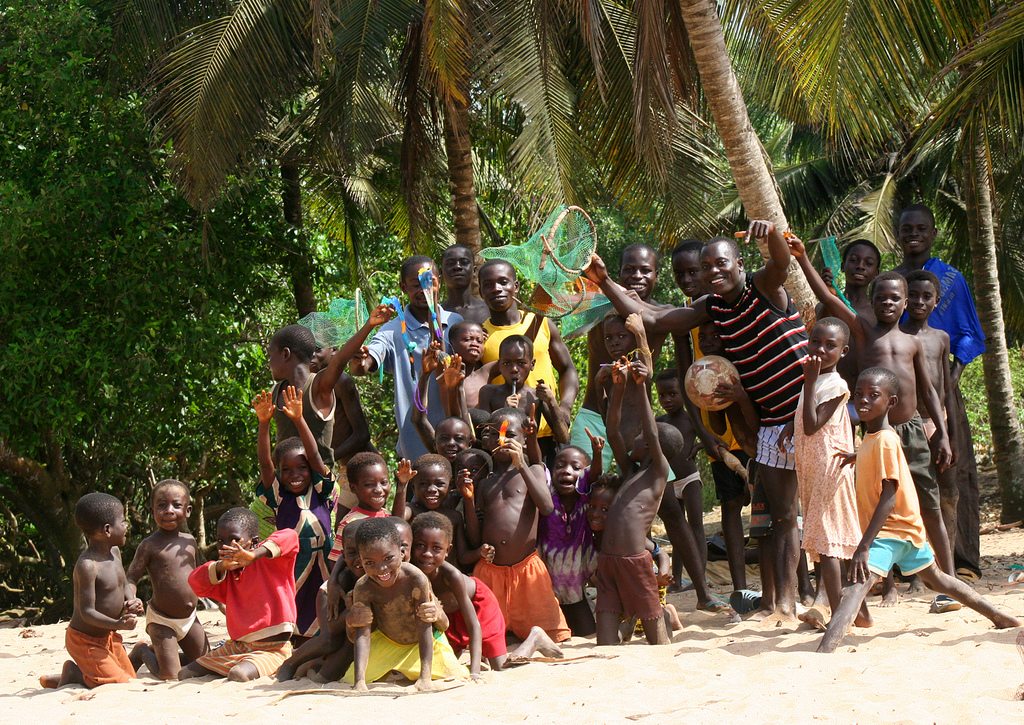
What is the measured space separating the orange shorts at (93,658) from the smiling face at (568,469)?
93.5 inches

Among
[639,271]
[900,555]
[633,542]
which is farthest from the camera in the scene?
[639,271]

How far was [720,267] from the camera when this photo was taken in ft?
17.4

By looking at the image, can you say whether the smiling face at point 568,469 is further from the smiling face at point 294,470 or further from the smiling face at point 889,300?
the smiling face at point 889,300

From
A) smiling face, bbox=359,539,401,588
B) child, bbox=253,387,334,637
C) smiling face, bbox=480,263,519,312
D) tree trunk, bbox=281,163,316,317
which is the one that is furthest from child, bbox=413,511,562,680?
tree trunk, bbox=281,163,316,317

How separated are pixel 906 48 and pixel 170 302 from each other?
6.34m

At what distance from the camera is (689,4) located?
663 centimetres

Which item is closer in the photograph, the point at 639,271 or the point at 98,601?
the point at 98,601

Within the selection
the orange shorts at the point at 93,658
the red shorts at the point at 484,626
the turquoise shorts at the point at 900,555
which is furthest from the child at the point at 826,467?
the orange shorts at the point at 93,658

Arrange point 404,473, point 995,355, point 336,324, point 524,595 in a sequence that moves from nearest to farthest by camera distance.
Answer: point 404,473 → point 524,595 → point 336,324 → point 995,355

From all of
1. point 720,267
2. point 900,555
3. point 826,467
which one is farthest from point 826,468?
point 720,267

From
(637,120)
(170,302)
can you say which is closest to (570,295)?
(637,120)

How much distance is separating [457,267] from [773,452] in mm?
2279

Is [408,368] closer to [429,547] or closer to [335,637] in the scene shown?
[429,547]

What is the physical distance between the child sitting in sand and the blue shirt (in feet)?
7.25
